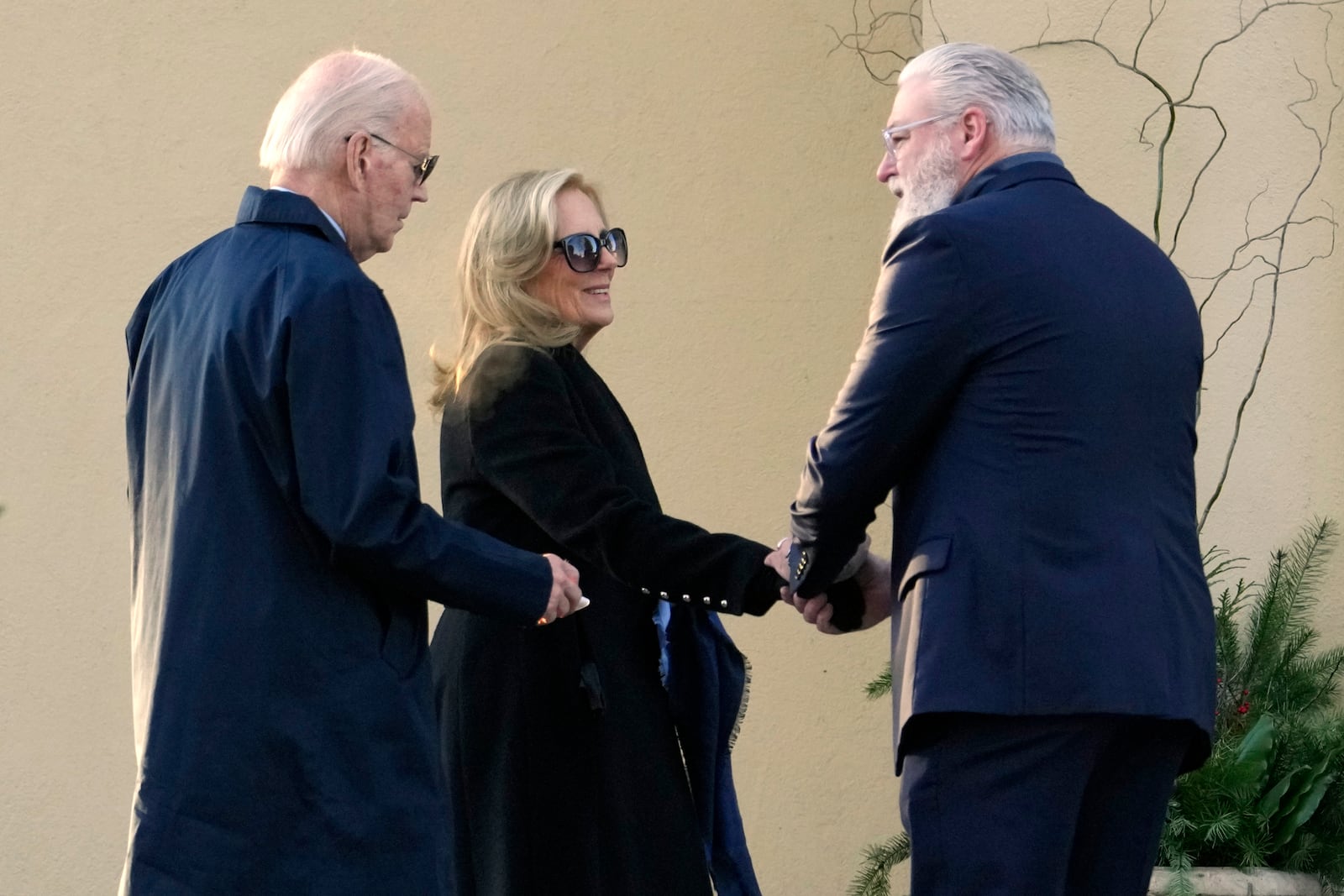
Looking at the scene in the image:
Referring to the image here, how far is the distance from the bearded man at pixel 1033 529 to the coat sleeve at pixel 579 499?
0.49 metres

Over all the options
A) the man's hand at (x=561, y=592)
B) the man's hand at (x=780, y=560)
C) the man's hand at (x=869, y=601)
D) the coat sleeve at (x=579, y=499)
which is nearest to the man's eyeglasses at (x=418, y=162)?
the coat sleeve at (x=579, y=499)

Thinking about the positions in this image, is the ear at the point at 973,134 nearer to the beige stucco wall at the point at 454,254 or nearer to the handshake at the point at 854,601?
the handshake at the point at 854,601

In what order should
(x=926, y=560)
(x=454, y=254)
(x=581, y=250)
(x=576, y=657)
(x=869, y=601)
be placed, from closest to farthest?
(x=926, y=560) < (x=576, y=657) < (x=869, y=601) < (x=581, y=250) < (x=454, y=254)

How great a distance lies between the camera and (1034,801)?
267 centimetres

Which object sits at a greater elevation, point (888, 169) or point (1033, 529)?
point (888, 169)

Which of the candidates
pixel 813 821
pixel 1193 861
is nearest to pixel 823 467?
pixel 1193 861

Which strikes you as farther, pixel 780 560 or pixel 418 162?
pixel 780 560

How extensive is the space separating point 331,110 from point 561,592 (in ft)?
2.69

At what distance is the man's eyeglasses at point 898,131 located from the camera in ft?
9.87

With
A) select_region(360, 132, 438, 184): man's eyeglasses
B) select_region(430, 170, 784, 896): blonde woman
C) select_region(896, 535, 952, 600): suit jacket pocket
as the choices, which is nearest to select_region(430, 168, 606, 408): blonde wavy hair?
select_region(430, 170, 784, 896): blonde woman

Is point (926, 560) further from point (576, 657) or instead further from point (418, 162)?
point (418, 162)

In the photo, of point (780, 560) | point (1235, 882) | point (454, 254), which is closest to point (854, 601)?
point (780, 560)

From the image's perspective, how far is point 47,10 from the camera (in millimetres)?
5078

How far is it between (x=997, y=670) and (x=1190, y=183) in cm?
227
